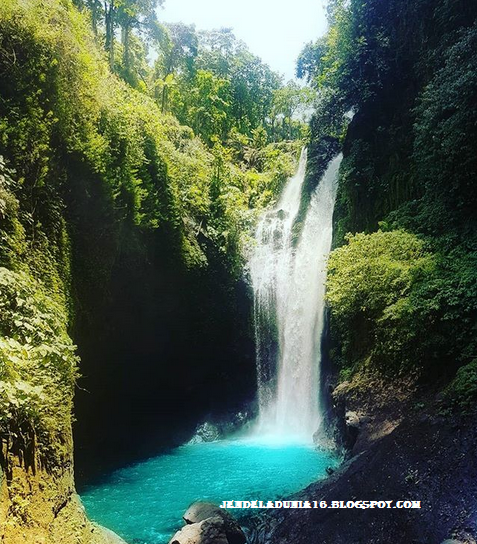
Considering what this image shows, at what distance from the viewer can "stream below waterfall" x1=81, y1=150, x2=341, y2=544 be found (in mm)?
8008

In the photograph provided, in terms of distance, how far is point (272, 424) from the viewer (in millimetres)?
14102

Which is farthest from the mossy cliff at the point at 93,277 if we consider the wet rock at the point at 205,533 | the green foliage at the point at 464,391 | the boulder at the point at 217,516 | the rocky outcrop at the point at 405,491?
the green foliage at the point at 464,391

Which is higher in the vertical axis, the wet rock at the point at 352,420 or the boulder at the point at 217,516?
the wet rock at the point at 352,420

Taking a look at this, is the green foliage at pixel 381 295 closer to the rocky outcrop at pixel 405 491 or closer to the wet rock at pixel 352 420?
the wet rock at pixel 352 420

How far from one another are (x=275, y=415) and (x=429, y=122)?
405 inches

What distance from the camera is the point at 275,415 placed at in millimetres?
14273

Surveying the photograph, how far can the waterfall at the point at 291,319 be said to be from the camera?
13.8 metres

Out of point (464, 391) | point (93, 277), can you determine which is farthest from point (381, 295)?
point (93, 277)

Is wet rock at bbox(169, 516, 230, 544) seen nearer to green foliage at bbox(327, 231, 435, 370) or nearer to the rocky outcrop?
the rocky outcrop

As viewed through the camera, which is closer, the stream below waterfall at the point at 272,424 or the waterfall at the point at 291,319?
the stream below waterfall at the point at 272,424

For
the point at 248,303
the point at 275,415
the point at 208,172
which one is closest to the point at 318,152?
the point at 208,172

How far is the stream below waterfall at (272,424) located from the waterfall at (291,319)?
37 millimetres

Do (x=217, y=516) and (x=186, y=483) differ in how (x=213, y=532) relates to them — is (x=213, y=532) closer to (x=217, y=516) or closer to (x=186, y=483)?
(x=217, y=516)

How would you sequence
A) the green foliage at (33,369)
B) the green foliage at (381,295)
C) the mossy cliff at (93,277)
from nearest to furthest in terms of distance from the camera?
the green foliage at (33,369), the mossy cliff at (93,277), the green foliage at (381,295)
